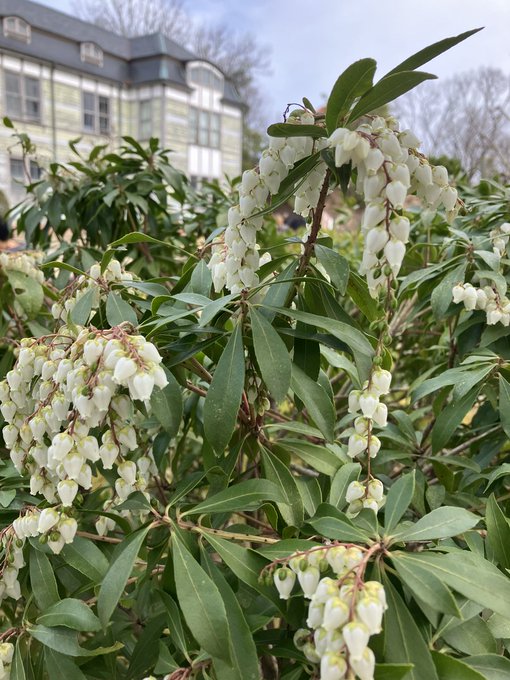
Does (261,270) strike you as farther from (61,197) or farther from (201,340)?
(61,197)

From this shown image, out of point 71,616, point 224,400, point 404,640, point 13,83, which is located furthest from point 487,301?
point 13,83

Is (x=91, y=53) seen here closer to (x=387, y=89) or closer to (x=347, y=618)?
(x=387, y=89)

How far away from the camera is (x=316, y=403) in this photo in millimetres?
1021

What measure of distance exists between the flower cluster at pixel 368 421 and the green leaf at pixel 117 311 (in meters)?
0.43

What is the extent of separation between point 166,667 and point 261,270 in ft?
Answer: 2.37

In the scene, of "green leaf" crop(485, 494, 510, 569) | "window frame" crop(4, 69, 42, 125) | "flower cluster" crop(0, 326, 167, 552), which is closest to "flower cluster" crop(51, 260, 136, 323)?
"flower cluster" crop(0, 326, 167, 552)

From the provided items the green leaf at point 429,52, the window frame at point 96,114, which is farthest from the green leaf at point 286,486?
the window frame at point 96,114

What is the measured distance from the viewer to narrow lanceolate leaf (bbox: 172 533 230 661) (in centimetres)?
80

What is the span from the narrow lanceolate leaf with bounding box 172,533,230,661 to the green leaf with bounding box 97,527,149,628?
65 mm

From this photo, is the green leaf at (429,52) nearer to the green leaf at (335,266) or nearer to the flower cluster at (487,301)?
the green leaf at (335,266)

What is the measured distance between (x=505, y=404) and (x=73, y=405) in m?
0.88

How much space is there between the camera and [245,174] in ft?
3.22

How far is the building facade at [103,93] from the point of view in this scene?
16875mm

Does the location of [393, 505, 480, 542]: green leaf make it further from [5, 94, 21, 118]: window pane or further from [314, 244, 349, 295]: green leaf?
[5, 94, 21, 118]: window pane
